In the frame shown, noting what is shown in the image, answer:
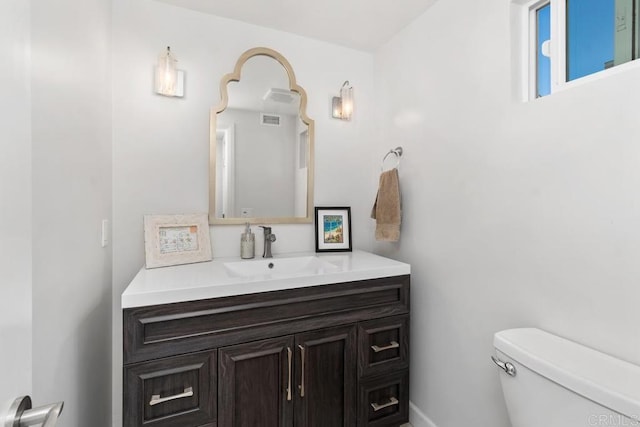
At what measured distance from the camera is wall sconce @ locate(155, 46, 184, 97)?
1573 mm

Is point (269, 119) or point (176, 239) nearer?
point (176, 239)

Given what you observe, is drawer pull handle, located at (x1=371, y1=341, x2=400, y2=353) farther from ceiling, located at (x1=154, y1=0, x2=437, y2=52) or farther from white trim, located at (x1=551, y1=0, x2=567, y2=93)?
ceiling, located at (x1=154, y1=0, x2=437, y2=52)

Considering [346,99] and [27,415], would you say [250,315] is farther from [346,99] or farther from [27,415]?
[346,99]

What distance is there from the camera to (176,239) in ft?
5.28

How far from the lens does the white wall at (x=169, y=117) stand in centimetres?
156

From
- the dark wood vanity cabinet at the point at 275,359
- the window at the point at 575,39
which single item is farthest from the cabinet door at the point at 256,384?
the window at the point at 575,39

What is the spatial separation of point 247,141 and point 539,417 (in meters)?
1.80

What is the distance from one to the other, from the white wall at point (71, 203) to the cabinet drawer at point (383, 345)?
1.15 meters

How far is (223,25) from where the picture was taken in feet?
5.74

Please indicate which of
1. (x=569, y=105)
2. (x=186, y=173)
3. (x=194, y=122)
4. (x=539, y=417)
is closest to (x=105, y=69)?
(x=194, y=122)

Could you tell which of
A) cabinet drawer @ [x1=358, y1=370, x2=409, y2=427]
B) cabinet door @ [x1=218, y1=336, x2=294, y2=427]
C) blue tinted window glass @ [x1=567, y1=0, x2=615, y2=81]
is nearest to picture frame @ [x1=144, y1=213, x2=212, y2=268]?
cabinet door @ [x1=218, y1=336, x2=294, y2=427]

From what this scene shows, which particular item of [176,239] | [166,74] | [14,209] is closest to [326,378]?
[176,239]

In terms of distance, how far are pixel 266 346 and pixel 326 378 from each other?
35cm

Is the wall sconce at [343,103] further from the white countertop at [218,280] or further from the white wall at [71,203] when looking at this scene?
the white wall at [71,203]
